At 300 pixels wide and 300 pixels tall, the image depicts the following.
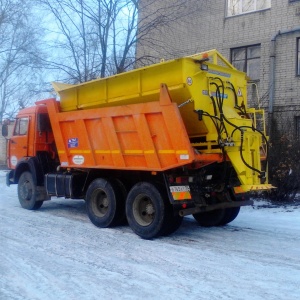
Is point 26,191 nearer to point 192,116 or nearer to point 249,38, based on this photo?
point 192,116

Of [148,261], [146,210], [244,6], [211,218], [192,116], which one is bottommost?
[148,261]

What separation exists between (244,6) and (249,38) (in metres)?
1.35

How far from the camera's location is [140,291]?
17.1ft

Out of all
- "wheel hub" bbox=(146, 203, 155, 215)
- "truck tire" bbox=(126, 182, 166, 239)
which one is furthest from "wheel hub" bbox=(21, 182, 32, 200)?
"wheel hub" bbox=(146, 203, 155, 215)

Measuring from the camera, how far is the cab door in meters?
11.6

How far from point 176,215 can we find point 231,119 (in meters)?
1.93

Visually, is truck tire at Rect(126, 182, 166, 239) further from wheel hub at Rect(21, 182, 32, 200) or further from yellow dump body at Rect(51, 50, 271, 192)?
wheel hub at Rect(21, 182, 32, 200)

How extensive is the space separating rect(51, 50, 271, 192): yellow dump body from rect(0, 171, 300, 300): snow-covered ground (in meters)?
1.17

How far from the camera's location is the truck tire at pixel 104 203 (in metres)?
8.91

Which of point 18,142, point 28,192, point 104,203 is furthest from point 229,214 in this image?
point 18,142

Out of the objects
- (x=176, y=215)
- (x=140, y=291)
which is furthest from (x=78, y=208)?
(x=140, y=291)

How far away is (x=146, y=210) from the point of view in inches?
330

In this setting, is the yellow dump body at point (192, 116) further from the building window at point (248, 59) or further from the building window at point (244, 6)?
the building window at point (244, 6)

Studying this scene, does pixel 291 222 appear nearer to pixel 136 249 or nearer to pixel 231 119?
pixel 231 119
